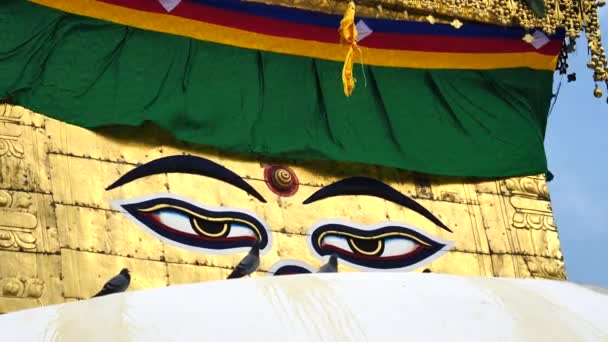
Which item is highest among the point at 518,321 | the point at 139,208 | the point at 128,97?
the point at 128,97

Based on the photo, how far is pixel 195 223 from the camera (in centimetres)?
1099

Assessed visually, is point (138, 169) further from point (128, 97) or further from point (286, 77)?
point (286, 77)

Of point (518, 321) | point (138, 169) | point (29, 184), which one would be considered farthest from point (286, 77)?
point (518, 321)

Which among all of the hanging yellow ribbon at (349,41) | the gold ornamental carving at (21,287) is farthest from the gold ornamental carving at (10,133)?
the hanging yellow ribbon at (349,41)

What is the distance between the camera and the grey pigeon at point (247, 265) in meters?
→ 10.5

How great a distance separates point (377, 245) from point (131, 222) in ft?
6.23

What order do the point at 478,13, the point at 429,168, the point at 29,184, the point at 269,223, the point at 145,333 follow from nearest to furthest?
the point at 145,333 → the point at 29,184 → the point at 269,223 → the point at 429,168 → the point at 478,13

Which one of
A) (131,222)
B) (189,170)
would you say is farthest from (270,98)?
(131,222)

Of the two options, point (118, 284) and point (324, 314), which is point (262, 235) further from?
point (324, 314)

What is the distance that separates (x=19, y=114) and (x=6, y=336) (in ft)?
12.8

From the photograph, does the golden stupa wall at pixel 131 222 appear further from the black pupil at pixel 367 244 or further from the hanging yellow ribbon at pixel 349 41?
the hanging yellow ribbon at pixel 349 41

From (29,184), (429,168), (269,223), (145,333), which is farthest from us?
(429,168)

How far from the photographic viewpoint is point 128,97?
11078 millimetres

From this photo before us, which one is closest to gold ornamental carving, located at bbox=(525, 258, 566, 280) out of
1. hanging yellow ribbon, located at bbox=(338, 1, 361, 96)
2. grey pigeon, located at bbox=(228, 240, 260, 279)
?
hanging yellow ribbon, located at bbox=(338, 1, 361, 96)
